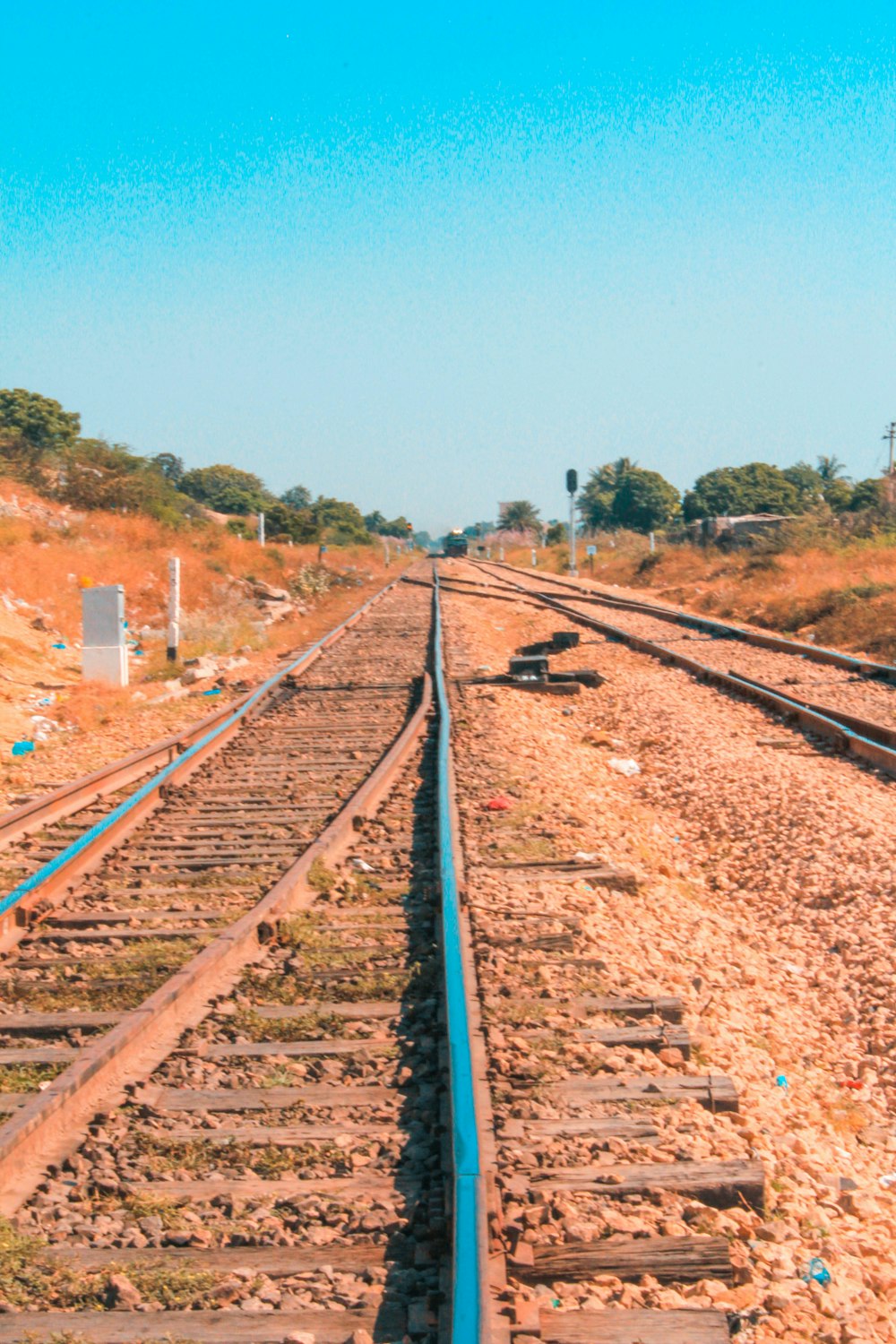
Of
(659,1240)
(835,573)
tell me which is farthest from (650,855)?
(835,573)

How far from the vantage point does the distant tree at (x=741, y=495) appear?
7346 centimetres

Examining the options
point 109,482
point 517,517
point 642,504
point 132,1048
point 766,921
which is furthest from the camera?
point 517,517

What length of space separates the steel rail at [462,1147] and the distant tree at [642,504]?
7456cm

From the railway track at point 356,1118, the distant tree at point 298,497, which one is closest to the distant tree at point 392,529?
the distant tree at point 298,497

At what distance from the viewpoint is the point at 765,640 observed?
19.2 metres

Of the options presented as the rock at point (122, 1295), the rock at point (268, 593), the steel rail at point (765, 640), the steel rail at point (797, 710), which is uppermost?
the rock at point (268, 593)

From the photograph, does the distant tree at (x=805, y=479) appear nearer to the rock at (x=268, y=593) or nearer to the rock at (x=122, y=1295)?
the rock at (x=268, y=593)

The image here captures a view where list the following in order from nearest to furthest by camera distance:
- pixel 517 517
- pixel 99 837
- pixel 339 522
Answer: pixel 99 837 → pixel 339 522 → pixel 517 517

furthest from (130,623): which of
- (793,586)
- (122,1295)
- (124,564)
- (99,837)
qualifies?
(122,1295)

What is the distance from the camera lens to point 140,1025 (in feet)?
14.7

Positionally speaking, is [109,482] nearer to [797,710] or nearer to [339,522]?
[797,710]

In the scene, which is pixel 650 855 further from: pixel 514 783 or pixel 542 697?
pixel 542 697

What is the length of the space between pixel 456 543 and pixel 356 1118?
76.2 metres

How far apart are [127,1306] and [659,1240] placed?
1.33 metres
